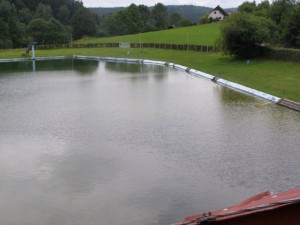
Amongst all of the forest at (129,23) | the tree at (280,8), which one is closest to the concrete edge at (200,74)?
the forest at (129,23)

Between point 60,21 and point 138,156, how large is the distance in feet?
475

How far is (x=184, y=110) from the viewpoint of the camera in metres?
25.8

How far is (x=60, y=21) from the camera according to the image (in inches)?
6033

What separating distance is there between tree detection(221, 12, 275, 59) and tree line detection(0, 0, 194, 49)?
210ft

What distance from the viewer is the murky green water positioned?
497 inches

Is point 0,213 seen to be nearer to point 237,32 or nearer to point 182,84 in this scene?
point 182,84

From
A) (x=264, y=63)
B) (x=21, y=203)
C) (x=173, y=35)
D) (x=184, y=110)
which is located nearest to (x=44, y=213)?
(x=21, y=203)

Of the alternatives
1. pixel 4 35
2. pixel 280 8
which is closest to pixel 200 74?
pixel 280 8

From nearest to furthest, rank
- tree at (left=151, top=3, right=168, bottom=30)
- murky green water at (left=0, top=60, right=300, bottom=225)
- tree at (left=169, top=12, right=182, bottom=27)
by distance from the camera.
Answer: murky green water at (left=0, top=60, right=300, bottom=225) → tree at (left=151, top=3, right=168, bottom=30) → tree at (left=169, top=12, right=182, bottom=27)

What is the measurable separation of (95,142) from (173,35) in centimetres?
7942

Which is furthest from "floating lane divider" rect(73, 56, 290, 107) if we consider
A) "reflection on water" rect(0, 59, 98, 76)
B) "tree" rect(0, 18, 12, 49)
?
"tree" rect(0, 18, 12, 49)

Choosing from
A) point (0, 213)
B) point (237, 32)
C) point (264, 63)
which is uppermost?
point (237, 32)

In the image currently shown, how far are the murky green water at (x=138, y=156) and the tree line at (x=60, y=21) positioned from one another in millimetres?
82119

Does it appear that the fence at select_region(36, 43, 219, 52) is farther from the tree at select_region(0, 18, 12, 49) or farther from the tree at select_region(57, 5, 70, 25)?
the tree at select_region(57, 5, 70, 25)
